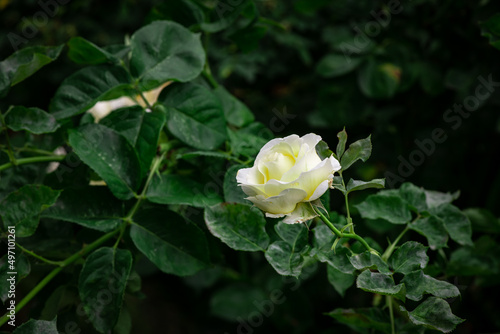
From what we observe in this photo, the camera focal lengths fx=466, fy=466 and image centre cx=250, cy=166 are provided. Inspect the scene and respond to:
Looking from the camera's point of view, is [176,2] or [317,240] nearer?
[317,240]

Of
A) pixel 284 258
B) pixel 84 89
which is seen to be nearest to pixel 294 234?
pixel 284 258

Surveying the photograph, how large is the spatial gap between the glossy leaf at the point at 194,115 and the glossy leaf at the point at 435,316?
358 mm

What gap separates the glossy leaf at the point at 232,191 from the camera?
0.60m

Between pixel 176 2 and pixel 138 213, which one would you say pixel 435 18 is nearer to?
pixel 176 2

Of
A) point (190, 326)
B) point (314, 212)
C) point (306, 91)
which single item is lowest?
point (190, 326)

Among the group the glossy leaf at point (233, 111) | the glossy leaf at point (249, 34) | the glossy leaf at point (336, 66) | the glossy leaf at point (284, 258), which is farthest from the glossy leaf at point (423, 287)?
the glossy leaf at point (336, 66)

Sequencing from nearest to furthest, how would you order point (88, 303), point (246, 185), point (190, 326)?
point (246, 185)
point (88, 303)
point (190, 326)

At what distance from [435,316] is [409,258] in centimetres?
6

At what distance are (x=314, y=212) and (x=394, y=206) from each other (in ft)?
0.83

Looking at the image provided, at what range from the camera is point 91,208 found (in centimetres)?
62

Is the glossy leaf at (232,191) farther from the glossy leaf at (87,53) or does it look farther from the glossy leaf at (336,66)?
the glossy leaf at (336,66)

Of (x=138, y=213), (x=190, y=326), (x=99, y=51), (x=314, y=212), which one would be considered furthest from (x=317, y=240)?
(x=190, y=326)

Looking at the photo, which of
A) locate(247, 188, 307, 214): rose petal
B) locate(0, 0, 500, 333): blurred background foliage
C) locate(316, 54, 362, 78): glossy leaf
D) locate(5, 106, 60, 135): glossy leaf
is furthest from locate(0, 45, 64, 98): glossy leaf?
locate(316, 54, 362, 78): glossy leaf

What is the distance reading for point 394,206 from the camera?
0.66 metres
